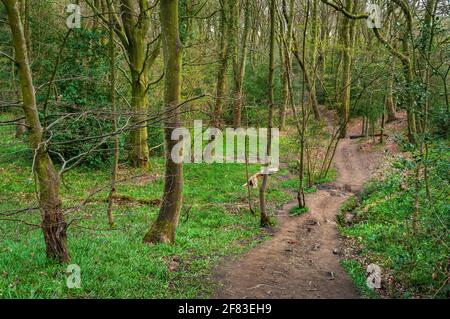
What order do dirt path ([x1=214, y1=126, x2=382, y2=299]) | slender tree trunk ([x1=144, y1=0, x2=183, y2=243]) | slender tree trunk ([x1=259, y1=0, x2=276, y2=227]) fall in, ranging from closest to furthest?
dirt path ([x1=214, y1=126, x2=382, y2=299]), slender tree trunk ([x1=144, y1=0, x2=183, y2=243]), slender tree trunk ([x1=259, y1=0, x2=276, y2=227])

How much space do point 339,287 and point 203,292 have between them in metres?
2.55

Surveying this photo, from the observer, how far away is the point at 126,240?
870 centimetres

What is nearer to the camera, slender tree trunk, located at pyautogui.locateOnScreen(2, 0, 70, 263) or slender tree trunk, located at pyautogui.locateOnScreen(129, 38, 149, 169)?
slender tree trunk, located at pyautogui.locateOnScreen(2, 0, 70, 263)

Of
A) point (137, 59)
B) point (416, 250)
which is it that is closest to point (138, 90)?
point (137, 59)

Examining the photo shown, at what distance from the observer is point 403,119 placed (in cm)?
2625

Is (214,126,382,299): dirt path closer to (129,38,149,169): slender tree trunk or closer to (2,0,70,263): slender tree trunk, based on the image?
(2,0,70,263): slender tree trunk

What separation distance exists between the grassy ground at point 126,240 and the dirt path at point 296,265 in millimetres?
467

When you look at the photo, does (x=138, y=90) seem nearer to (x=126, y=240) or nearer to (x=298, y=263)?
(x=126, y=240)

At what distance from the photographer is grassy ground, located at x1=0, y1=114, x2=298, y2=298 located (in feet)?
20.0

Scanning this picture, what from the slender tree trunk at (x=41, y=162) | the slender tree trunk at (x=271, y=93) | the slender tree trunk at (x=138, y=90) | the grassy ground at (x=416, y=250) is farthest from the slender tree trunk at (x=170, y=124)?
the slender tree trunk at (x=138, y=90)

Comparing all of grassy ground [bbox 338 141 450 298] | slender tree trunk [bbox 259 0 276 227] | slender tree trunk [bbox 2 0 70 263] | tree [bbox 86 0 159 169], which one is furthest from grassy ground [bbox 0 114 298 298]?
grassy ground [bbox 338 141 450 298]

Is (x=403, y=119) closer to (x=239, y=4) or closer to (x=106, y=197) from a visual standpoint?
(x=239, y=4)

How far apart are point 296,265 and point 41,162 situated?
541 cm

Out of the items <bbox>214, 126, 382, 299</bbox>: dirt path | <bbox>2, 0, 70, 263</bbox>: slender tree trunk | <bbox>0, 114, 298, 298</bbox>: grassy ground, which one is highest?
<bbox>2, 0, 70, 263</bbox>: slender tree trunk
